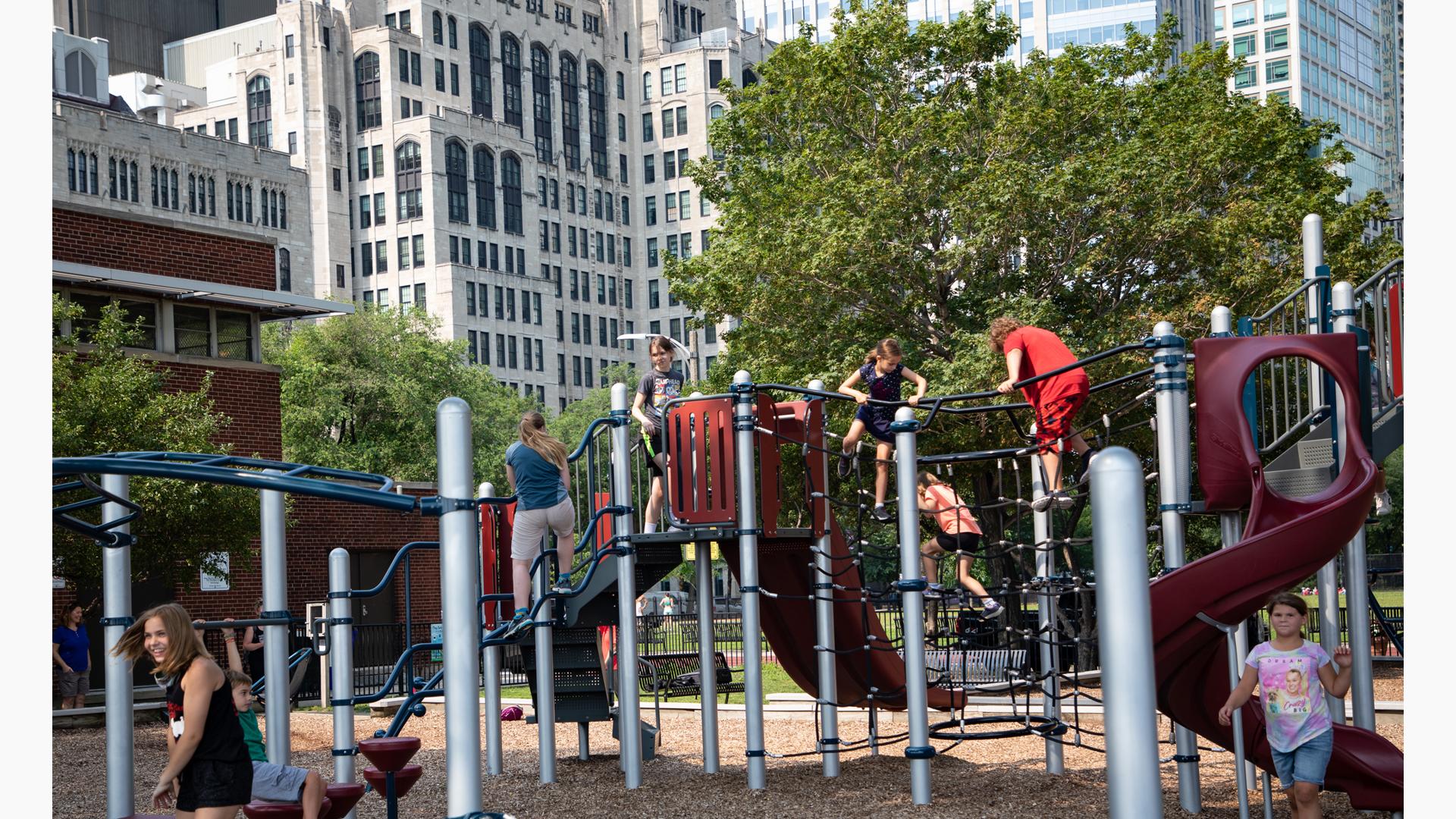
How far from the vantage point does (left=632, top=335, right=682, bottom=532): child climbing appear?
44.2 feet

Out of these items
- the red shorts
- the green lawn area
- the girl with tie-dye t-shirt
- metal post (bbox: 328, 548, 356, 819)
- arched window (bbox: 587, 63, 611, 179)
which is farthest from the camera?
arched window (bbox: 587, 63, 611, 179)

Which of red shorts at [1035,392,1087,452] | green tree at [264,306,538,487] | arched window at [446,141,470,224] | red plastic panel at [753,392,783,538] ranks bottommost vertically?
red plastic panel at [753,392,783,538]

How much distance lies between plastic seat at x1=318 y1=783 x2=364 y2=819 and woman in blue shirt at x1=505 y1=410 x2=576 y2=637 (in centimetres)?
359

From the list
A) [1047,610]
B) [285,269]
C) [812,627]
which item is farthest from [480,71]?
[1047,610]

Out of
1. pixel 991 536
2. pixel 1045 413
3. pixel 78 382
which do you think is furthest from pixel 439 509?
pixel 991 536

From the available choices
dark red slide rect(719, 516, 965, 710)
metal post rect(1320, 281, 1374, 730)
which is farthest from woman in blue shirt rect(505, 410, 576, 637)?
metal post rect(1320, 281, 1374, 730)

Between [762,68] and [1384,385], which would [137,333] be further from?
[1384,385]

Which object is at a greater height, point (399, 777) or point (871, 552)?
point (871, 552)

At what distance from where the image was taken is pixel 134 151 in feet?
276

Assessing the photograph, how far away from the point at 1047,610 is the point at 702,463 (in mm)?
2908

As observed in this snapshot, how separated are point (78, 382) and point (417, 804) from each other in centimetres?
1265

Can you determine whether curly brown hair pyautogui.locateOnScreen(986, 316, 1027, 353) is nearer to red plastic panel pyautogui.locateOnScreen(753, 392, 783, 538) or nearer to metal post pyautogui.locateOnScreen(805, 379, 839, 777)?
metal post pyautogui.locateOnScreen(805, 379, 839, 777)

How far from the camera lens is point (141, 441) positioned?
23547mm

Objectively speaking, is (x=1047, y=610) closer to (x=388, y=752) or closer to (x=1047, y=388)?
(x=1047, y=388)
